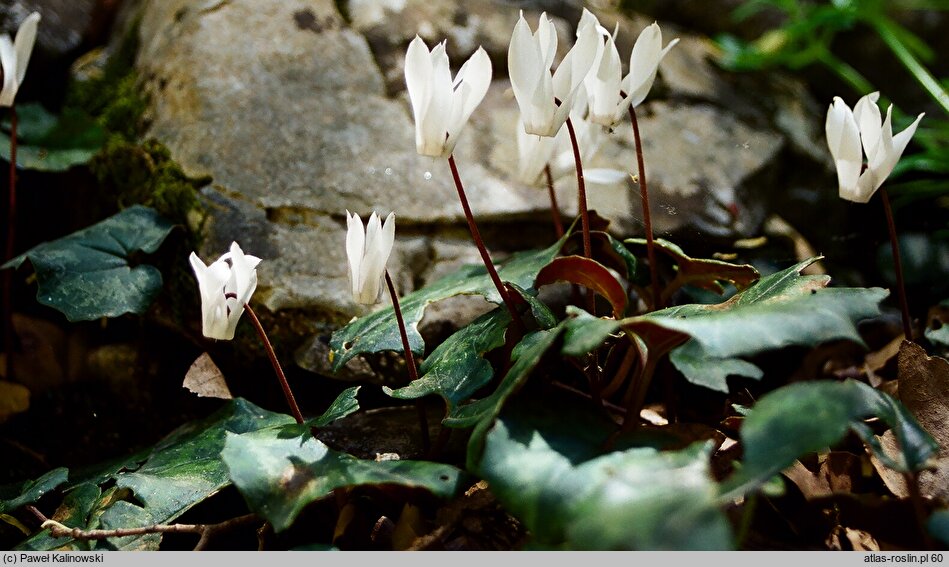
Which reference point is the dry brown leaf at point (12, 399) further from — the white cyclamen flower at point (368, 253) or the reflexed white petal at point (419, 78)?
the reflexed white petal at point (419, 78)

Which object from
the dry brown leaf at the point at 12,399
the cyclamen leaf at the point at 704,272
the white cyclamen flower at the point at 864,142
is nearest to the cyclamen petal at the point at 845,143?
the white cyclamen flower at the point at 864,142

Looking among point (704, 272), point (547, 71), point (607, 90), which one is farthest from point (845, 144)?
point (547, 71)

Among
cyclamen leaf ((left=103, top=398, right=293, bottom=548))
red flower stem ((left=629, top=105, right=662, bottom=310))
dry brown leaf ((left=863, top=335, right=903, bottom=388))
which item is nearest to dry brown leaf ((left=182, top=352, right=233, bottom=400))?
cyclamen leaf ((left=103, top=398, right=293, bottom=548))

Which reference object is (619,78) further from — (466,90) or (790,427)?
(790,427)

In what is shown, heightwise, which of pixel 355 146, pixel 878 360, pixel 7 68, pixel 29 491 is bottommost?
pixel 878 360

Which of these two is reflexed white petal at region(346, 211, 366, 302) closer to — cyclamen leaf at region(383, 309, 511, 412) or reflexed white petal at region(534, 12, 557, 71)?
cyclamen leaf at region(383, 309, 511, 412)

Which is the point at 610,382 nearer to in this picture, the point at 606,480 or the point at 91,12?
the point at 606,480
